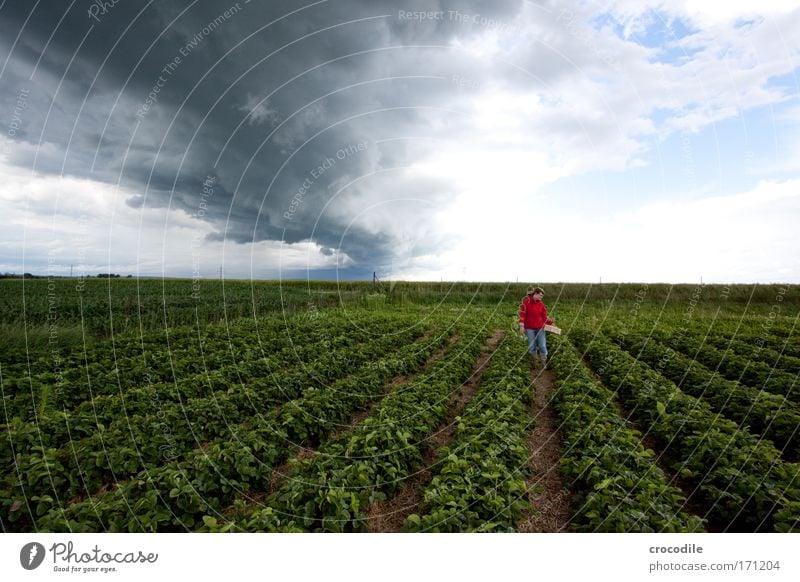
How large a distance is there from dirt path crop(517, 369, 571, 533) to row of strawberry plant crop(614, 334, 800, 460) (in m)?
4.10

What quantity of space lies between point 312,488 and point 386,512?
155 centimetres

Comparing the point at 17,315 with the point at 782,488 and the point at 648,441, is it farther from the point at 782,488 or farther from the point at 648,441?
the point at 782,488

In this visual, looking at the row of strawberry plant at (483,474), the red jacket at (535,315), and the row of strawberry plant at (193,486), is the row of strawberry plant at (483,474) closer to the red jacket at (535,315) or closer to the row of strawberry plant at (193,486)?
the row of strawberry plant at (193,486)

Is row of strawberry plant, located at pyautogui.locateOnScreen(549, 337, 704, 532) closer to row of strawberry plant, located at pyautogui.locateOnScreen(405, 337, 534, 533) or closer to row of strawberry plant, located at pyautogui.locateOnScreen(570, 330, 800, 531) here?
row of strawberry plant, located at pyautogui.locateOnScreen(570, 330, 800, 531)

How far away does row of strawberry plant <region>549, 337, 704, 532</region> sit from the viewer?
562 cm

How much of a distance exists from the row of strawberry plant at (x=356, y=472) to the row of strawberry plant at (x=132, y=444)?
307 centimetres

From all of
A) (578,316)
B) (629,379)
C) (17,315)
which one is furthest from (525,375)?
(17,315)

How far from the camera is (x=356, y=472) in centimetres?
672

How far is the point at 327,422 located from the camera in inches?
393

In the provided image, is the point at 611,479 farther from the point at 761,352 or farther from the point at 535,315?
the point at 761,352

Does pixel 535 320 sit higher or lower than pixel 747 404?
higher

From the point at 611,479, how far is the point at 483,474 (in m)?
2.13

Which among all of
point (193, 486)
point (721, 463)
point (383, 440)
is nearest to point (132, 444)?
point (193, 486)

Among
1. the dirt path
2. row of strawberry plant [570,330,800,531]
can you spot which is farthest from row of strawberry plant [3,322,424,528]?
row of strawberry plant [570,330,800,531]
